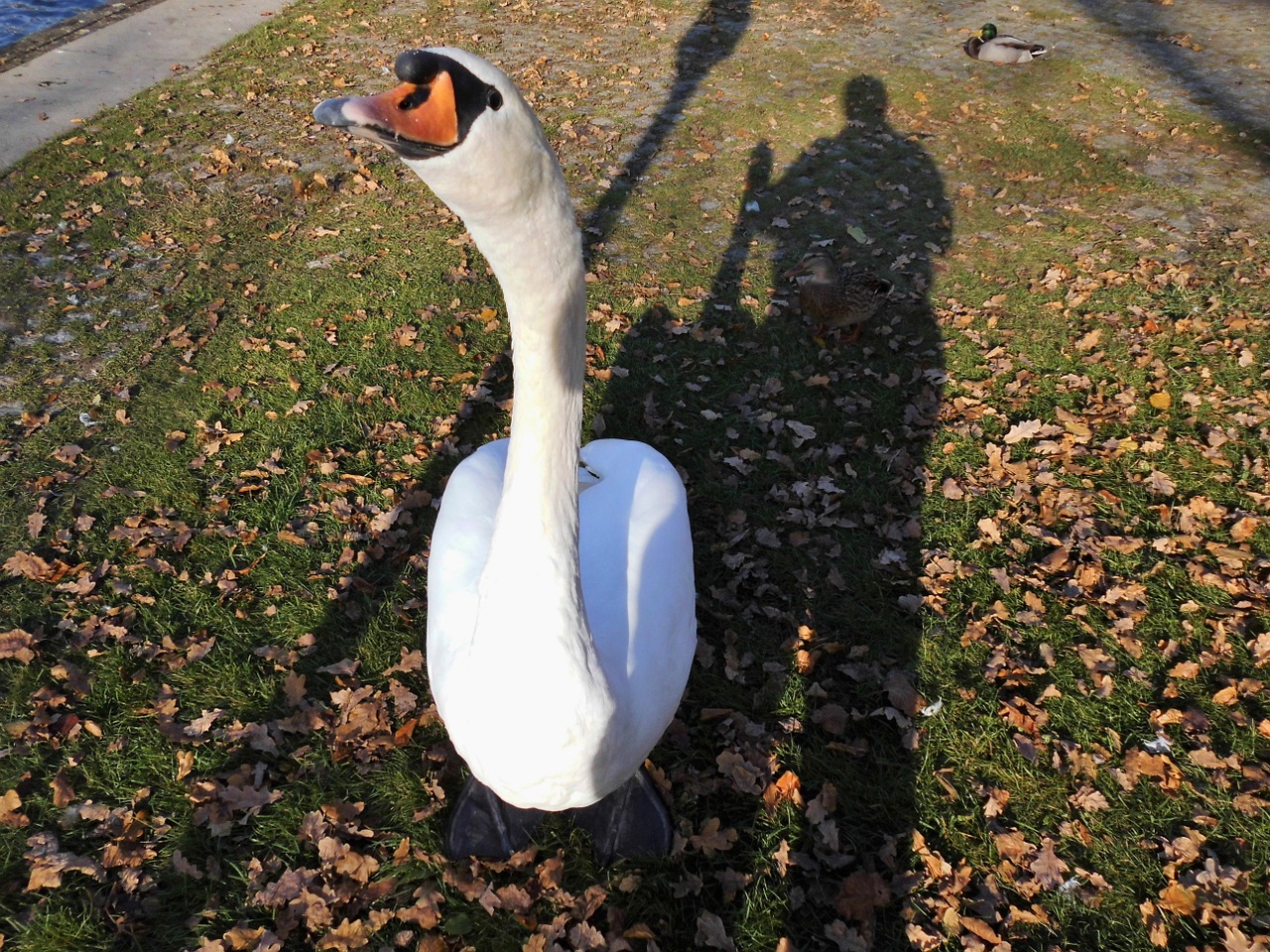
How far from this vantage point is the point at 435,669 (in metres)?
2.79

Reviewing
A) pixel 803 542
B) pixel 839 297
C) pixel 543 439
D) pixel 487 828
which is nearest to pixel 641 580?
pixel 543 439

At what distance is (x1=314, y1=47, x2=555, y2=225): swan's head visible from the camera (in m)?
1.49

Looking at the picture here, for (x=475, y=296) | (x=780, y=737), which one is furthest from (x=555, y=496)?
(x=475, y=296)

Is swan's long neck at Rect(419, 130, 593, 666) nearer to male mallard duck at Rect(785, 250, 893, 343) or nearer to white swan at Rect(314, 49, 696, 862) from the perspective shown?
white swan at Rect(314, 49, 696, 862)

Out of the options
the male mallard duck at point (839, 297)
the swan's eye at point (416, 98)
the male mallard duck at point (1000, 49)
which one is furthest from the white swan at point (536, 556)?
the male mallard duck at point (1000, 49)

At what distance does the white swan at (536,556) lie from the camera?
1581 millimetres

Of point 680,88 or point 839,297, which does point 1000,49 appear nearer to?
point 680,88

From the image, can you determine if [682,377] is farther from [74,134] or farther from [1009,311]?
[74,134]

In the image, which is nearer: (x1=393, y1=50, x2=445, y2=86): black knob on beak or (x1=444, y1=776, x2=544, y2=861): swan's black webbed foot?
(x1=393, y1=50, x2=445, y2=86): black knob on beak

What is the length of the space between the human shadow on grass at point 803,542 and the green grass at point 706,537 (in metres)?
0.03

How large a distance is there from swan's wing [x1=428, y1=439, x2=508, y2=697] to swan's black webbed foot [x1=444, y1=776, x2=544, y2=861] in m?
0.72

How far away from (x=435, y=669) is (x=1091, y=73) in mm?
12735

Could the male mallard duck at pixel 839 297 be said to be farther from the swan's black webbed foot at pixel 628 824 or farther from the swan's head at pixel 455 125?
the swan's head at pixel 455 125

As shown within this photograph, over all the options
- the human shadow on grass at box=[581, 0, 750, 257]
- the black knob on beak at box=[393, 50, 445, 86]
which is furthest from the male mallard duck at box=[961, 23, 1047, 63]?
the black knob on beak at box=[393, 50, 445, 86]
